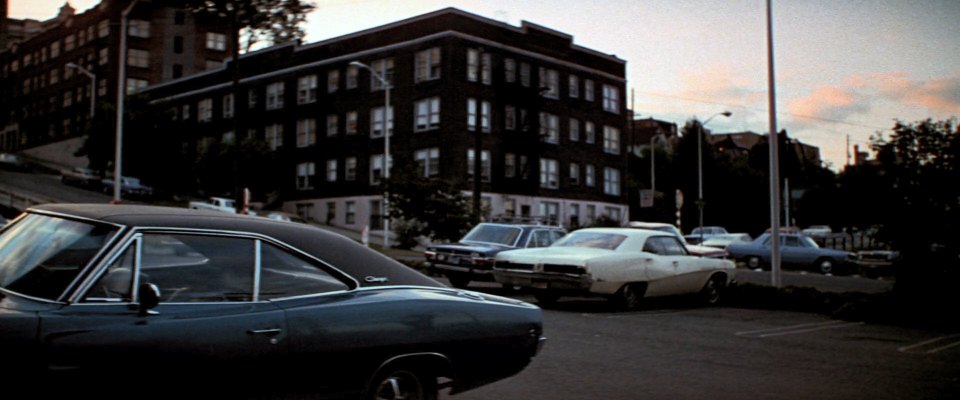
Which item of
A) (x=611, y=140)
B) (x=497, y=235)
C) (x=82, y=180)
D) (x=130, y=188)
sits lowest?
(x=497, y=235)

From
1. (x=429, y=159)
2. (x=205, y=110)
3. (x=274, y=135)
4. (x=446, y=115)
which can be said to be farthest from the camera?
(x=205, y=110)

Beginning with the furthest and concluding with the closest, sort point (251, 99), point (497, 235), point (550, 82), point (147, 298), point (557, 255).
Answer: point (251, 99) < point (550, 82) < point (497, 235) < point (557, 255) < point (147, 298)

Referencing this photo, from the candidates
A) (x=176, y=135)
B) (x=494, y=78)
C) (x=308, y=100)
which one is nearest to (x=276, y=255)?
(x=494, y=78)

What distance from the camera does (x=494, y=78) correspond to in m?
52.5

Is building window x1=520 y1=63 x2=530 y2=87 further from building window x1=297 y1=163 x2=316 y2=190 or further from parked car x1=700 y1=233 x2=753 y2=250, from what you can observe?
parked car x1=700 y1=233 x2=753 y2=250

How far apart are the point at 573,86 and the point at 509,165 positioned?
29.2ft

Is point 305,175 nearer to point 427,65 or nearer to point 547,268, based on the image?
point 427,65

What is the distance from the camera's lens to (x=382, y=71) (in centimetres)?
5369

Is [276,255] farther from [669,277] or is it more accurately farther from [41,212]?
Answer: [669,277]

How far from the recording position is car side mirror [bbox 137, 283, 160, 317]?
4070 mm

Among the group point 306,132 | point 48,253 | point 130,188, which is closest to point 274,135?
point 306,132

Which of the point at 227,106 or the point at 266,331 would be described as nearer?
the point at 266,331

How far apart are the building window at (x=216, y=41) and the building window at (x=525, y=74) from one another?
43050 millimetres

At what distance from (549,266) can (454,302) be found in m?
8.83
